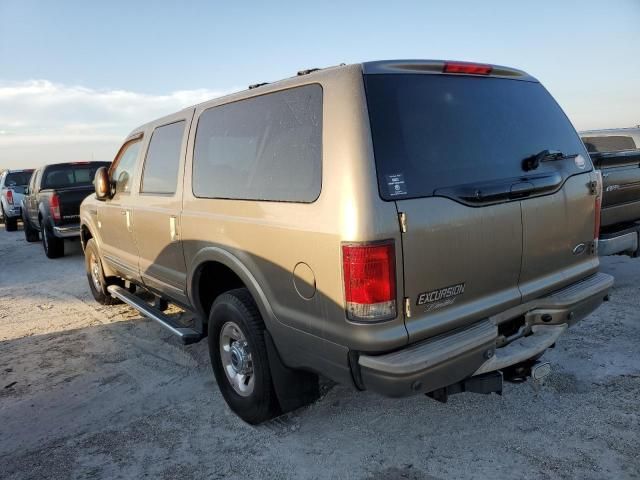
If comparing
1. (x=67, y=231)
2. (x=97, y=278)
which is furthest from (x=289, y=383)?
(x=67, y=231)

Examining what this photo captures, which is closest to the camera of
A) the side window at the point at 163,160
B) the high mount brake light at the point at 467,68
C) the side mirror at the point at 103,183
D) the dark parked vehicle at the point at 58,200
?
the high mount brake light at the point at 467,68

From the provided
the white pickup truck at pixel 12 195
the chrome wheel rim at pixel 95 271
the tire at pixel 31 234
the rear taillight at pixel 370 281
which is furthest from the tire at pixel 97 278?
the white pickup truck at pixel 12 195

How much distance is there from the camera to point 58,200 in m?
9.38

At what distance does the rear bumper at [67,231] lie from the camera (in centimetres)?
927

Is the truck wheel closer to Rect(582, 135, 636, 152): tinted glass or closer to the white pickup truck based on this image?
Rect(582, 135, 636, 152): tinted glass

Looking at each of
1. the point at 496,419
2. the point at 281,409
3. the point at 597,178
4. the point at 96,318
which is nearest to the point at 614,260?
the point at 597,178

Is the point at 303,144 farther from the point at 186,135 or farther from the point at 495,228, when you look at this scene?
the point at 186,135

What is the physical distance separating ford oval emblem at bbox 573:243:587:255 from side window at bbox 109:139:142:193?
149 inches

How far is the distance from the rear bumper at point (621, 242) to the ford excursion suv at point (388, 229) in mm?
1565

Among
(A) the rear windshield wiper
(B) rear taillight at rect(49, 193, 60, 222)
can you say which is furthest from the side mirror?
(B) rear taillight at rect(49, 193, 60, 222)

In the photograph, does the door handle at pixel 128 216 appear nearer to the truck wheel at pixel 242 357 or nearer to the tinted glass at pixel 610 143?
the truck wheel at pixel 242 357

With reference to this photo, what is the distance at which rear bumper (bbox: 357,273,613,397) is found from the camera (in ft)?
7.66

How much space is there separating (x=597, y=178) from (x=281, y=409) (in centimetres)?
249

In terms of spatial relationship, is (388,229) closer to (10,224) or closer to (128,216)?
(128,216)
